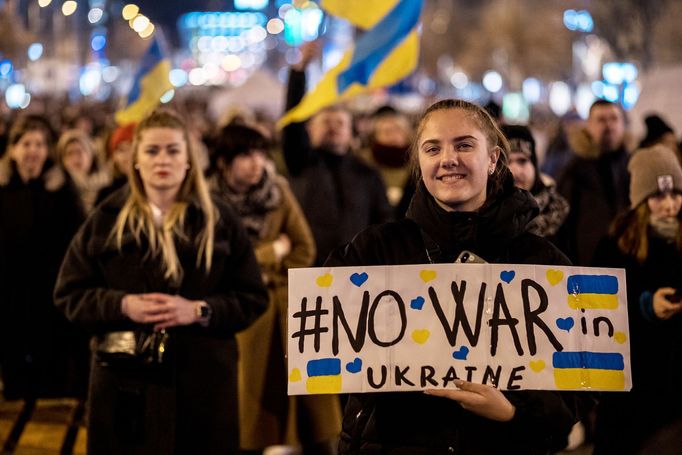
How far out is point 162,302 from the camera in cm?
479

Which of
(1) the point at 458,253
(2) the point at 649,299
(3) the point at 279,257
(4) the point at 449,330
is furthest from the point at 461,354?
(3) the point at 279,257

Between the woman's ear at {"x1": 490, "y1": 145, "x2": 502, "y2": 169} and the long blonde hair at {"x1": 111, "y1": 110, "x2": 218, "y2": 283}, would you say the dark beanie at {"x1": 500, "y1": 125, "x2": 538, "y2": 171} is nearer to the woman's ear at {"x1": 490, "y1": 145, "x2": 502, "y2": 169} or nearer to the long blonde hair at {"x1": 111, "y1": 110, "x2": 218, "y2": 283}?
the long blonde hair at {"x1": 111, "y1": 110, "x2": 218, "y2": 283}

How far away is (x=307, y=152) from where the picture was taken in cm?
793

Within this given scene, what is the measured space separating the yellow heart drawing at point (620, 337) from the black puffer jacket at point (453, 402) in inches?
8.3

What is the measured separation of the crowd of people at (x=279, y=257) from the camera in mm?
3414

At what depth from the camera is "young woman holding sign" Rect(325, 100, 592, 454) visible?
10.9 feet

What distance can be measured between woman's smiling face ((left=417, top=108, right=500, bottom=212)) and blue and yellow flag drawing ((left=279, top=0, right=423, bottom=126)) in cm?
398

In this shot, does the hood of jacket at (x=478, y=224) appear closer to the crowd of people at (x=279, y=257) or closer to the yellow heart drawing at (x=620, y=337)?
the crowd of people at (x=279, y=257)

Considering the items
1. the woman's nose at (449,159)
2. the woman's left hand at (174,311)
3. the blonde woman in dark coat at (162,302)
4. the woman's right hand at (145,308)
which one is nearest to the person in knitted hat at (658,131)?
the blonde woman in dark coat at (162,302)

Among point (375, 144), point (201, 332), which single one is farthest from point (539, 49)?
point (201, 332)

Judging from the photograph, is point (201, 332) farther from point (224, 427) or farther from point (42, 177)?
point (42, 177)

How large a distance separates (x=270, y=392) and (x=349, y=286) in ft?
11.4

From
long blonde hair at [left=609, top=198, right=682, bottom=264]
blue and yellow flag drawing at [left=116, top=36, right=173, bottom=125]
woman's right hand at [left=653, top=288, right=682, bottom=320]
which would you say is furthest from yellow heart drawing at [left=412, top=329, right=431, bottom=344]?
blue and yellow flag drawing at [left=116, top=36, right=173, bottom=125]

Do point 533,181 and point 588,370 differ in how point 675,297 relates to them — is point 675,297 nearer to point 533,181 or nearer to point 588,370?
point 533,181
